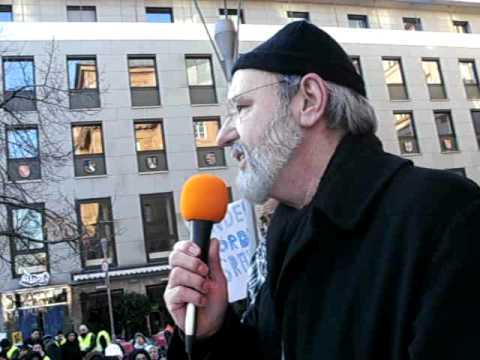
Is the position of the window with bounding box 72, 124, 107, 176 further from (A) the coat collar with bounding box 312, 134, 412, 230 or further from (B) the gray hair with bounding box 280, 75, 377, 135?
(A) the coat collar with bounding box 312, 134, 412, 230

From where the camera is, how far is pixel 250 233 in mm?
6500

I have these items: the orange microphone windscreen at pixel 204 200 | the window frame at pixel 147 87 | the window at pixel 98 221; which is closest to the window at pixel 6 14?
the window frame at pixel 147 87

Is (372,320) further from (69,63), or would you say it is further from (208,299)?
(69,63)

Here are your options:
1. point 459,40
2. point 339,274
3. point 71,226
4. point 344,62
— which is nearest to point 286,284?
point 339,274

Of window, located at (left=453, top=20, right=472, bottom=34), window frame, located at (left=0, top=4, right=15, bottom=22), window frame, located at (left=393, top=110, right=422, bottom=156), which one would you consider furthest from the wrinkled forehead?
window, located at (left=453, top=20, right=472, bottom=34)

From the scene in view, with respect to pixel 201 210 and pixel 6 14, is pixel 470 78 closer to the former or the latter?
pixel 6 14

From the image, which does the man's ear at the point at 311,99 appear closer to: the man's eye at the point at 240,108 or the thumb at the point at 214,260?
the man's eye at the point at 240,108

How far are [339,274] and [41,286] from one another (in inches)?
858

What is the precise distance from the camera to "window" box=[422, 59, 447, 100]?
29156 millimetres

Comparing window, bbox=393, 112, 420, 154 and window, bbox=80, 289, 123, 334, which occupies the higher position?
window, bbox=393, 112, 420, 154

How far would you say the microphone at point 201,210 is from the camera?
1.66m

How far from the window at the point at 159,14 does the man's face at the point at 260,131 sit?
25268 mm

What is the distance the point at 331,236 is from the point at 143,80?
2422cm

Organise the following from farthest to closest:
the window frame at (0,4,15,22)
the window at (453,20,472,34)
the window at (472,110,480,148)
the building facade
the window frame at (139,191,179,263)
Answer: the window at (453,20,472,34)
the window at (472,110,480,148)
the window frame at (0,4,15,22)
the window frame at (139,191,179,263)
the building facade
